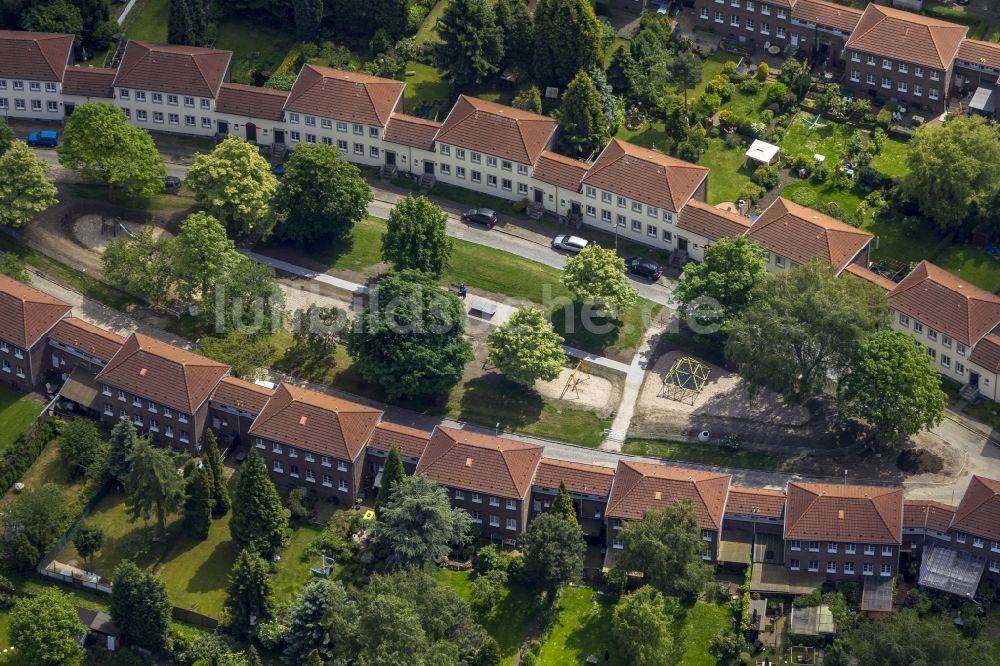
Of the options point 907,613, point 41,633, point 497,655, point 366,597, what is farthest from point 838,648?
point 41,633

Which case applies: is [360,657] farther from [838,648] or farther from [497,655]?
[838,648]

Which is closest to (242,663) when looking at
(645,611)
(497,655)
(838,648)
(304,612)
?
(304,612)

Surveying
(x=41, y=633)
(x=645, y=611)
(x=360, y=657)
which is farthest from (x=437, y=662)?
(x=41, y=633)

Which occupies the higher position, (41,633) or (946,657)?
(946,657)

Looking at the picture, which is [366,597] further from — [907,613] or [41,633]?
[907,613]

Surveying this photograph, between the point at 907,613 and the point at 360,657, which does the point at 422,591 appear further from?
the point at 907,613

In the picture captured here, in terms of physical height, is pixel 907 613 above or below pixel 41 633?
above
